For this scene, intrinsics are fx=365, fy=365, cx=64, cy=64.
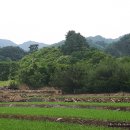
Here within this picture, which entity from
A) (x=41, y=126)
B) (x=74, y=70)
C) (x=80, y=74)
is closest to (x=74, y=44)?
(x=80, y=74)

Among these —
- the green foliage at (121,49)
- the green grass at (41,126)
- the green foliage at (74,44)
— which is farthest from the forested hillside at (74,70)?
the green grass at (41,126)

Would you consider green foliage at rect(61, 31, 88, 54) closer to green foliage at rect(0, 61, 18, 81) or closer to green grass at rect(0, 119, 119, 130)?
green foliage at rect(0, 61, 18, 81)

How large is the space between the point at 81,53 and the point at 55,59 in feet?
17.8

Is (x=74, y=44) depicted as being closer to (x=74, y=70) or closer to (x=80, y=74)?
(x=80, y=74)

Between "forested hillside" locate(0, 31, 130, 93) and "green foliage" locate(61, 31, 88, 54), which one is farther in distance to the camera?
"green foliage" locate(61, 31, 88, 54)

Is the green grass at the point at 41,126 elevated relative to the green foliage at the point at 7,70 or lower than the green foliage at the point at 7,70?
lower

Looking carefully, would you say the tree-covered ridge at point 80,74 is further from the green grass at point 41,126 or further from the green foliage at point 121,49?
the green foliage at point 121,49

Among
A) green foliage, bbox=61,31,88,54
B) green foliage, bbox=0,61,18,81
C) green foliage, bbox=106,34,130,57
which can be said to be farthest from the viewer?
green foliage, bbox=106,34,130,57

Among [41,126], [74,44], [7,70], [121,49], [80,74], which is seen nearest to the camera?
[41,126]

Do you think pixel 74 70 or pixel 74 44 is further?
pixel 74 44

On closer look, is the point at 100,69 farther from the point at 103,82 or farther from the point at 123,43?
the point at 123,43

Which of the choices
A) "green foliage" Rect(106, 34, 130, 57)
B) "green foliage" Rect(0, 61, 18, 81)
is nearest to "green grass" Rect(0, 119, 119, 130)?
"green foliage" Rect(0, 61, 18, 81)

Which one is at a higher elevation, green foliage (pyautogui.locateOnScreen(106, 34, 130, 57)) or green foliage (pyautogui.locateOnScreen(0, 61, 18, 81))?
green foliage (pyautogui.locateOnScreen(106, 34, 130, 57))

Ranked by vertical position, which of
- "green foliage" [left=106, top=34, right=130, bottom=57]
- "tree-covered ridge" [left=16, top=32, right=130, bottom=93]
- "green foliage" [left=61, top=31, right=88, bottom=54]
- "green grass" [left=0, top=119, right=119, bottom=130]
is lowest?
"green grass" [left=0, top=119, right=119, bottom=130]
